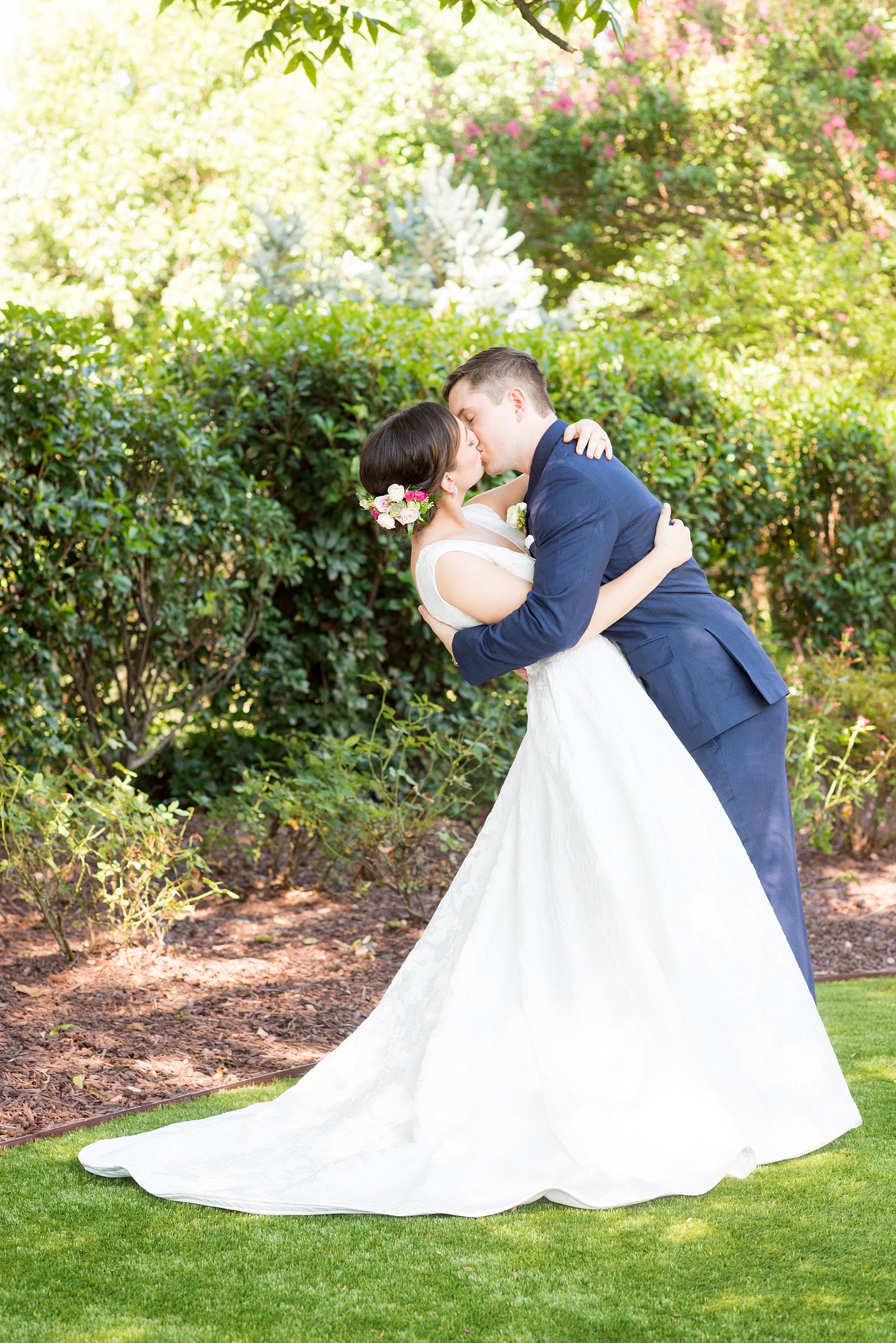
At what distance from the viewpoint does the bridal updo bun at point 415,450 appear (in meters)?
3.04

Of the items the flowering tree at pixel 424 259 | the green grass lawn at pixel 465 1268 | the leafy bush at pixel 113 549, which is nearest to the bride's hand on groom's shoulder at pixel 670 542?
the green grass lawn at pixel 465 1268

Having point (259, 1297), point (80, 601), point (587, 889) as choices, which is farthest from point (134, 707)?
point (259, 1297)

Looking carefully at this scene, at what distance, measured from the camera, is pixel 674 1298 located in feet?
7.36

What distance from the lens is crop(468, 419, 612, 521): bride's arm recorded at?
3047mm

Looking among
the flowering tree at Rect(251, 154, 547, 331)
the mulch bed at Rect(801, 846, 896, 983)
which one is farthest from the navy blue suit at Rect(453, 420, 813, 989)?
the flowering tree at Rect(251, 154, 547, 331)

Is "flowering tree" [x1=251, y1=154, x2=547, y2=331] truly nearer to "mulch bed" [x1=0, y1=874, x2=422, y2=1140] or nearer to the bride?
"mulch bed" [x1=0, y1=874, x2=422, y2=1140]

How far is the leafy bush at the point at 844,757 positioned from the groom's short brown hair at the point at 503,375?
11.1 ft

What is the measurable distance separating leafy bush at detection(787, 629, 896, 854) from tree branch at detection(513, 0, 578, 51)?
11.2ft

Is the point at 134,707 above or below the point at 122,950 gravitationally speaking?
above

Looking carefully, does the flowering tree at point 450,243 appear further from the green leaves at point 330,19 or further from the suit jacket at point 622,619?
the suit jacket at point 622,619

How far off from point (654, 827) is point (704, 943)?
0.30 metres

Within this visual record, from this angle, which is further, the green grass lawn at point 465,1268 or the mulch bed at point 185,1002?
the mulch bed at point 185,1002

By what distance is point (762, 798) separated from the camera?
3205 mm

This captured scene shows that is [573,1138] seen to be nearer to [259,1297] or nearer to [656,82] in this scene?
[259,1297]
